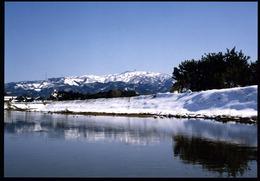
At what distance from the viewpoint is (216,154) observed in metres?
24.2

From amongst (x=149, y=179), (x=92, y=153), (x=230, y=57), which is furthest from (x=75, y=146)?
(x=230, y=57)

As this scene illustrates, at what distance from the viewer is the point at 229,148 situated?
2692cm

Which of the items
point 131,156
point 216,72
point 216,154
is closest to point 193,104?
point 216,72

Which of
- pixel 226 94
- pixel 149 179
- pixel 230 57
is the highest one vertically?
pixel 230 57

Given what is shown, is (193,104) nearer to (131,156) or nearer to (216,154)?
(216,154)

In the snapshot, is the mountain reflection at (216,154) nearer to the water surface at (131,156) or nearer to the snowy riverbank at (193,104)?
the water surface at (131,156)

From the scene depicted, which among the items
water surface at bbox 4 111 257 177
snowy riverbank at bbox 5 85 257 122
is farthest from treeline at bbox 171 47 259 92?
water surface at bbox 4 111 257 177

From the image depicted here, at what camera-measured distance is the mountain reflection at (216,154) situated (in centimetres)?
1994

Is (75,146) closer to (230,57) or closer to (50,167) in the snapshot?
(50,167)

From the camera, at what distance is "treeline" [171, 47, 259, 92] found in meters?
83.7

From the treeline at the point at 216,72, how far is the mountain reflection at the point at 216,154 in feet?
183


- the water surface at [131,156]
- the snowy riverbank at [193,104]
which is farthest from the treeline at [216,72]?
the water surface at [131,156]

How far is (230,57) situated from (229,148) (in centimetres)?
6796

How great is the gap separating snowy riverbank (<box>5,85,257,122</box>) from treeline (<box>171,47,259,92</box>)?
39.9 feet
